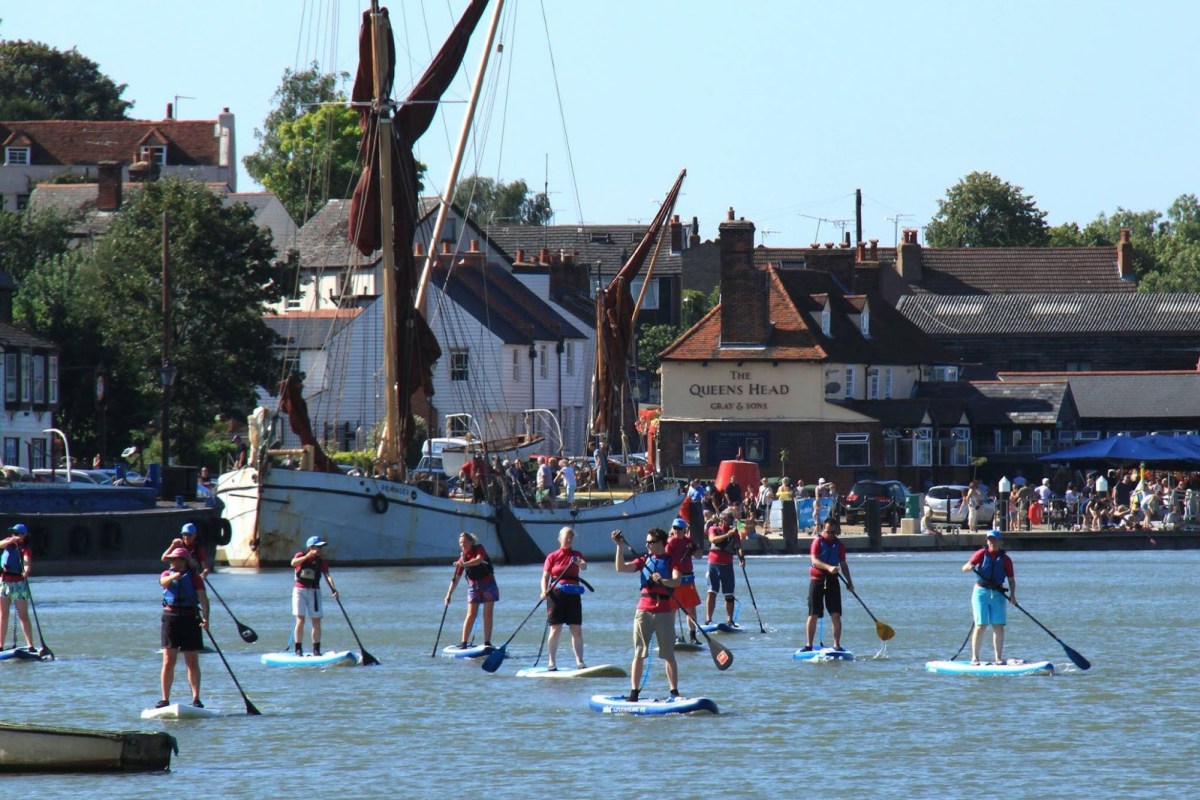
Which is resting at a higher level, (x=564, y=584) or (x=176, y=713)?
(x=564, y=584)

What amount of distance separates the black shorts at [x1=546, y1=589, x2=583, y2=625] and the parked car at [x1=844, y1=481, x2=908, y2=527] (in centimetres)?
3897

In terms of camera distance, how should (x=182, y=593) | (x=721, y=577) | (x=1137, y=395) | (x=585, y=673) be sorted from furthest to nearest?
(x=1137, y=395) < (x=721, y=577) < (x=585, y=673) < (x=182, y=593)

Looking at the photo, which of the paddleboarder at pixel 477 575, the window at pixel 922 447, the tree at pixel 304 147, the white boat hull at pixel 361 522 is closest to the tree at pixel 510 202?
the tree at pixel 304 147

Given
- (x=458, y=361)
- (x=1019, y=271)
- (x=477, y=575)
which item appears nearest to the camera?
(x=477, y=575)

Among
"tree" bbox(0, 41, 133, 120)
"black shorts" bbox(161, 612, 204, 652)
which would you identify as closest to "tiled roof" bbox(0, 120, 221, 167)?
"tree" bbox(0, 41, 133, 120)

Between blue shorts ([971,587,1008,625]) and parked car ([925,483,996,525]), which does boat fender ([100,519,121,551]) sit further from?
blue shorts ([971,587,1008,625])

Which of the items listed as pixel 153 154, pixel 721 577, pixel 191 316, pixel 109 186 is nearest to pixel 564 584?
pixel 721 577

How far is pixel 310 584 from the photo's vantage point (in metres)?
27.4

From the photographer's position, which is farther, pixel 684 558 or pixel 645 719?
pixel 684 558

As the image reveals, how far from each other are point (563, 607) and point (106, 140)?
89.5m

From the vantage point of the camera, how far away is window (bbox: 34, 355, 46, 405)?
221ft

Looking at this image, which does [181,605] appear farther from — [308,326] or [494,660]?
[308,326]

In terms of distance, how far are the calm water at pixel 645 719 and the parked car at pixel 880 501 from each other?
1025 inches

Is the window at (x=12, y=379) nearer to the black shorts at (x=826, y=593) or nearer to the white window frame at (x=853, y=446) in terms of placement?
the white window frame at (x=853, y=446)
